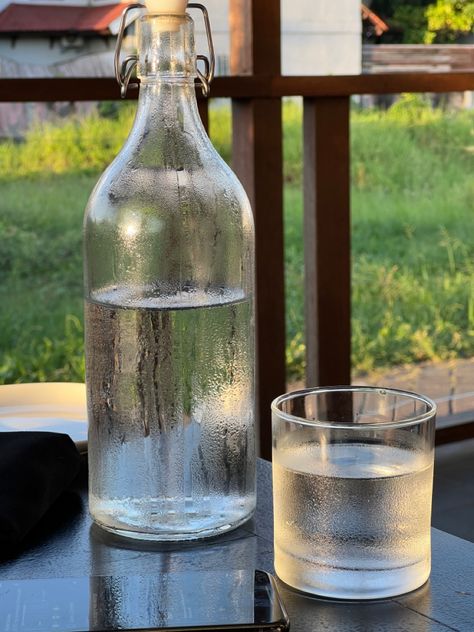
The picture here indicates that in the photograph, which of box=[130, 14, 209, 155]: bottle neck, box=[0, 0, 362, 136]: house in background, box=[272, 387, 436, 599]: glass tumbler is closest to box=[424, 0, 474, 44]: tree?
box=[0, 0, 362, 136]: house in background

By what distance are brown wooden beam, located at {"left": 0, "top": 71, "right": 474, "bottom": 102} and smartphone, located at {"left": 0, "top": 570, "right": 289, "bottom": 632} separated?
1387 millimetres

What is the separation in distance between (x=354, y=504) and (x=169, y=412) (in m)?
0.15

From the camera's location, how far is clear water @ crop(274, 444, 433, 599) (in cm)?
64

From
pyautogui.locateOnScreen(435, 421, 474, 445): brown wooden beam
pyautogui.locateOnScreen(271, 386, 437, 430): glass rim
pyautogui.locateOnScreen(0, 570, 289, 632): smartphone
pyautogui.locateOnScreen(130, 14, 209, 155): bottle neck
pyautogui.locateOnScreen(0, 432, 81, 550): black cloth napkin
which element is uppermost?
pyautogui.locateOnScreen(130, 14, 209, 155): bottle neck

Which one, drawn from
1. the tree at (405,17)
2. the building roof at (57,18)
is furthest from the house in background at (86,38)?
the tree at (405,17)

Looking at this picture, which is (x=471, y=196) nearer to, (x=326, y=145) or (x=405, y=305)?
(x=405, y=305)

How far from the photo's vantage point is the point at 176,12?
711 mm

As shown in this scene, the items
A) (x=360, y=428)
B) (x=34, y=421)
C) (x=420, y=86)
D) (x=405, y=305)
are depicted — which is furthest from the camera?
(x=405, y=305)

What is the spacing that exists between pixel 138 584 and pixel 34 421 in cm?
34

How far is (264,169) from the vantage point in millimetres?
2141

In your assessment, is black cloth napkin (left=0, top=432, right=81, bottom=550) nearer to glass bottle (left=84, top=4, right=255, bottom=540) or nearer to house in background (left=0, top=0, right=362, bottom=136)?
glass bottle (left=84, top=4, right=255, bottom=540)

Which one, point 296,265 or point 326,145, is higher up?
point 326,145

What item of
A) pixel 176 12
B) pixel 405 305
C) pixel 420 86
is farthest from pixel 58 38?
pixel 176 12

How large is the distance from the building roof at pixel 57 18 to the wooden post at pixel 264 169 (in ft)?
0.85
